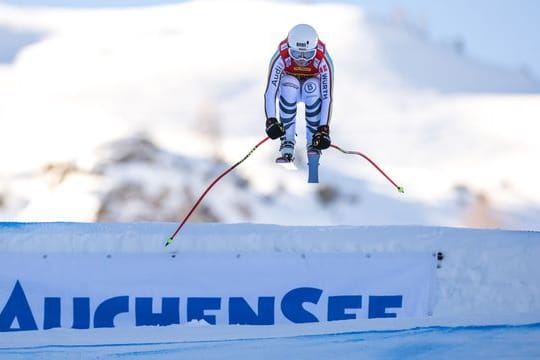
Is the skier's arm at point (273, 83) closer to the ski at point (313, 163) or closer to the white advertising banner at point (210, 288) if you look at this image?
the ski at point (313, 163)

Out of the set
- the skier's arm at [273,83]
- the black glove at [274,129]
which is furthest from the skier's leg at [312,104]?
the black glove at [274,129]

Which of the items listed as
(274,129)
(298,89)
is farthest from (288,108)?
(274,129)

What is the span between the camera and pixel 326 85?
6539mm

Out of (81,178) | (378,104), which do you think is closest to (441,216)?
(81,178)

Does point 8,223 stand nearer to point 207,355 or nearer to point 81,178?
point 207,355

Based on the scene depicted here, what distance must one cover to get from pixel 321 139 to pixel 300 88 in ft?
1.26

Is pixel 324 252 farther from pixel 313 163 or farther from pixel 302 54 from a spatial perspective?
pixel 302 54

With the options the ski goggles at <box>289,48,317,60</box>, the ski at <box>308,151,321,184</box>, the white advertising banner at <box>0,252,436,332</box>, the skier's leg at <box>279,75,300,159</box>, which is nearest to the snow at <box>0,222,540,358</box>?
the white advertising banner at <box>0,252,436,332</box>

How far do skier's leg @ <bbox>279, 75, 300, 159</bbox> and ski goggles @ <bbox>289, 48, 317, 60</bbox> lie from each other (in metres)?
0.21

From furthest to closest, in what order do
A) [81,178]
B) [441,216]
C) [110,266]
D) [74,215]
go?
[441,216]
[81,178]
[74,215]
[110,266]

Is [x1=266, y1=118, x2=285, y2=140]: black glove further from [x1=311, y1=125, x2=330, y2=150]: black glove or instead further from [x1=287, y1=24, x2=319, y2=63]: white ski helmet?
[x1=287, y1=24, x2=319, y2=63]: white ski helmet

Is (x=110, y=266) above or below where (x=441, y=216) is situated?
below

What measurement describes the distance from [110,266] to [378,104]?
24113 millimetres

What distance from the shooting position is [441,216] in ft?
62.7
